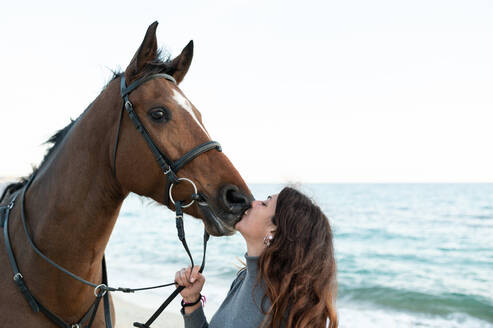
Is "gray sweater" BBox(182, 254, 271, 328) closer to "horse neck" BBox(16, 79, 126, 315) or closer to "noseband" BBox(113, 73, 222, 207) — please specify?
"noseband" BBox(113, 73, 222, 207)

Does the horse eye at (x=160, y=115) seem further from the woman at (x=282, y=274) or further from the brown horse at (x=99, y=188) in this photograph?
the woman at (x=282, y=274)

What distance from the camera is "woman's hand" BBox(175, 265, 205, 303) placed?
1852mm

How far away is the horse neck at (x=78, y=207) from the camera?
211 cm

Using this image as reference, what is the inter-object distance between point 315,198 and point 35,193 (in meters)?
1.57

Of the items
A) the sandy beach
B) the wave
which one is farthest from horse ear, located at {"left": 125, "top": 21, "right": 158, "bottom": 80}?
the wave

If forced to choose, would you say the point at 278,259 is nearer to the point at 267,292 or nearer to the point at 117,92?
the point at 267,292

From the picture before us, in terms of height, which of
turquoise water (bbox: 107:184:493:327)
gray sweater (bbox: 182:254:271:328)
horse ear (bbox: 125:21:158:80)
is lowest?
turquoise water (bbox: 107:184:493:327)

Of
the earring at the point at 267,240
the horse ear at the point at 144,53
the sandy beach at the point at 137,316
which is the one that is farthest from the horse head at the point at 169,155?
the sandy beach at the point at 137,316

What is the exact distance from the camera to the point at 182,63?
251 centimetres

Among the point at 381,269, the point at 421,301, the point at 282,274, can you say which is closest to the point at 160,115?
the point at 282,274

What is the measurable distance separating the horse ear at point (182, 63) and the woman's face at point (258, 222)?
1.05 meters

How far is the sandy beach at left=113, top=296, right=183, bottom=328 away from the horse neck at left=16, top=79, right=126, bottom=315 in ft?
14.3

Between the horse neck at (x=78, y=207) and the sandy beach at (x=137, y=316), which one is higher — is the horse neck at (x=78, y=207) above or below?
above

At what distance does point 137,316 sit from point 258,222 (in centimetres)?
573
